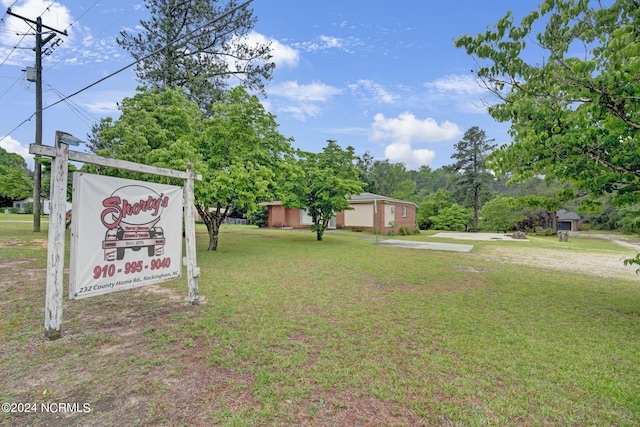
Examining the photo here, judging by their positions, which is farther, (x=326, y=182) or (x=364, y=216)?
(x=364, y=216)

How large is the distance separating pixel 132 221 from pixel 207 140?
6112 millimetres

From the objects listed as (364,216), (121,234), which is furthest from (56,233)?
(364,216)

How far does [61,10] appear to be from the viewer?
1091 centimetres

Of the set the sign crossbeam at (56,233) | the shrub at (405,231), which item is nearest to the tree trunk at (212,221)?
the sign crossbeam at (56,233)

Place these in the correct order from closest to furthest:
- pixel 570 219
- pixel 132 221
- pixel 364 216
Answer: pixel 132 221
pixel 364 216
pixel 570 219

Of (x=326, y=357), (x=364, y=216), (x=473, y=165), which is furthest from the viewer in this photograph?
(x=473, y=165)

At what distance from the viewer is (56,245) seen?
3.36 m

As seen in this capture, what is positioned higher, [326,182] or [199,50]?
[199,50]

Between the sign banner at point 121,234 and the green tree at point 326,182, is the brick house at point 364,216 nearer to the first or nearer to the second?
the green tree at point 326,182

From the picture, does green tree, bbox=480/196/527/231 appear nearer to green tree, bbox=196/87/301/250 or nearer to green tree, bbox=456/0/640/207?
green tree, bbox=196/87/301/250

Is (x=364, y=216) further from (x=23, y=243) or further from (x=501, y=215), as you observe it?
(x=23, y=243)

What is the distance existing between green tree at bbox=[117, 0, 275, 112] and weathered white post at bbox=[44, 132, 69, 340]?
566 inches

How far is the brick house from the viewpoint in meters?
23.8

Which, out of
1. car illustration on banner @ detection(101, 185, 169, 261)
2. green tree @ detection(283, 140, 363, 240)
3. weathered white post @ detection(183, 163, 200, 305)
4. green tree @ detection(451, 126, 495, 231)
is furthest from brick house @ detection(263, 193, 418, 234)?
car illustration on banner @ detection(101, 185, 169, 261)
